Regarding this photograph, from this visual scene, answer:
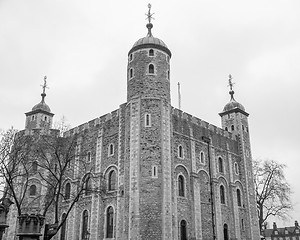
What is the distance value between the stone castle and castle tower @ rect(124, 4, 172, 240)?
2.6 inches

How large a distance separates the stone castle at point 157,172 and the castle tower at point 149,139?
0.07m

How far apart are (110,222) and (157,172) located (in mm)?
5869

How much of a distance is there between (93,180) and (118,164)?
3718mm

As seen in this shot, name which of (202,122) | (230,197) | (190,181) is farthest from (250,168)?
(190,181)

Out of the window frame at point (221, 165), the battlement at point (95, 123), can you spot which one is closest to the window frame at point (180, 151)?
the window frame at point (221, 165)

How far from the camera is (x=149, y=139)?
27375mm

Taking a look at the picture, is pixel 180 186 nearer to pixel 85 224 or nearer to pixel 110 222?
pixel 110 222

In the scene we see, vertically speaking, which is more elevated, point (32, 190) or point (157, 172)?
point (32, 190)

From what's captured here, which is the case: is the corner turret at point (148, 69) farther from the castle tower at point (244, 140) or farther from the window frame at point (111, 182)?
the castle tower at point (244, 140)

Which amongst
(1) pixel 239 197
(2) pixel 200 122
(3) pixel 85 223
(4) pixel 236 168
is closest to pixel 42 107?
(3) pixel 85 223

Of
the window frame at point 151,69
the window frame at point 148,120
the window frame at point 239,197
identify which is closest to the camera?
the window frame at point 148,120

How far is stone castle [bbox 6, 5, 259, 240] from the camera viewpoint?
26.0m

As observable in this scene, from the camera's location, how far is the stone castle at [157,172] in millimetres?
26031

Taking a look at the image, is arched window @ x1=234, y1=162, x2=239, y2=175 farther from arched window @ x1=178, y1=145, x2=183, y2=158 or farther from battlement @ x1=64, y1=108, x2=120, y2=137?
battlement @ x1=64, y1=108, x2=120, y2=137
